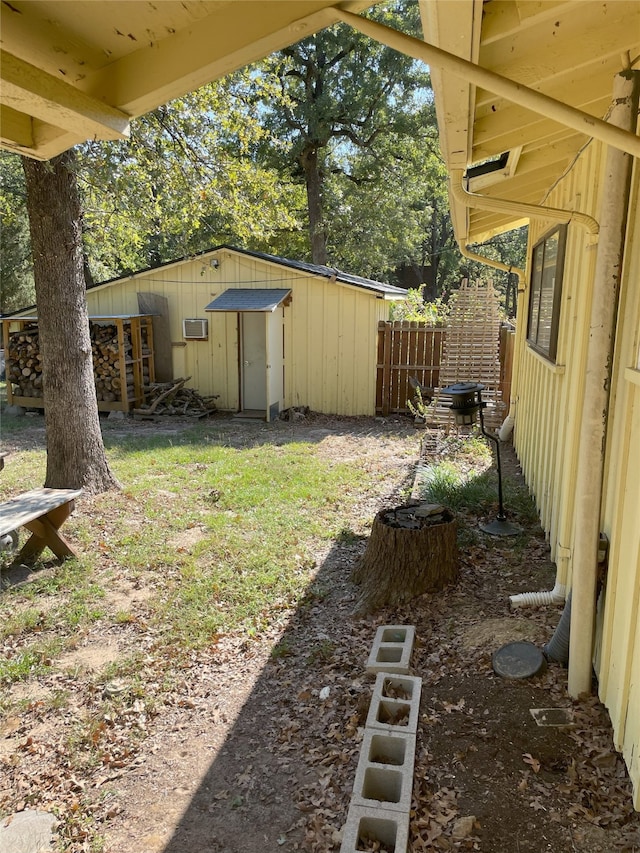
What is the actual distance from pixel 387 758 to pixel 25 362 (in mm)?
11937

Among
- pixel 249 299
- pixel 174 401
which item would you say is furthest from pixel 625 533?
pixel 174 401

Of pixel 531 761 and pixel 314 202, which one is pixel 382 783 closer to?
pixel 531 761

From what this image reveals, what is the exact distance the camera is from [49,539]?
4.96 meters

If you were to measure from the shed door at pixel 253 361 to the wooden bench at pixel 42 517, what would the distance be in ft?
24.2

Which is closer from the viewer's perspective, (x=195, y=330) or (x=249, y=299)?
(x=249, y=299)

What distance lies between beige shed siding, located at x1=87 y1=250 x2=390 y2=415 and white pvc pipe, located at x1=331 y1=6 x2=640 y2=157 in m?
9.79

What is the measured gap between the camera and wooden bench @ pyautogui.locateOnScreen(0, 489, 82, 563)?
15.4ft

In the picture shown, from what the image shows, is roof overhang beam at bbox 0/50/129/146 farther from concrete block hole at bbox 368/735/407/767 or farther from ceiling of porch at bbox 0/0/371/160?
concrete block hole at bbox 368/735/407/767

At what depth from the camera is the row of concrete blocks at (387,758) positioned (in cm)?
221

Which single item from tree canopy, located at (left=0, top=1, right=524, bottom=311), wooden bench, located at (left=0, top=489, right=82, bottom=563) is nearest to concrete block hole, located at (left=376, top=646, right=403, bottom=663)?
wooden bench, located at (left=0, top=489, right=82, bottom=563)

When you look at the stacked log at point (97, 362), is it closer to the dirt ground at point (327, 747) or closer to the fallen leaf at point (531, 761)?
the dirt ground at point (327, 747)

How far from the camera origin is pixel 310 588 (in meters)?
4.55

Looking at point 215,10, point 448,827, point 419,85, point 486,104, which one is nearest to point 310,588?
point 448,827

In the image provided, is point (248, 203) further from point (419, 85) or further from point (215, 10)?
point (419, 85)
